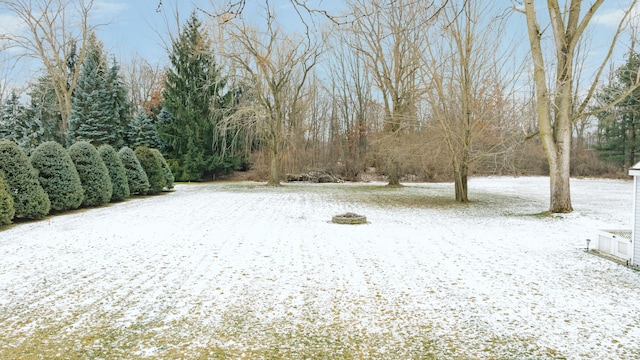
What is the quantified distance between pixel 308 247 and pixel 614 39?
10152mm

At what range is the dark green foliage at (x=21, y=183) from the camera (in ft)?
31.4

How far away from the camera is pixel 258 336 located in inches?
152

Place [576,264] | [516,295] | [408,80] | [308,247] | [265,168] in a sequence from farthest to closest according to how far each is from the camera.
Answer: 1. [265,168]
2. [408,80]
3. [308,247]
4. [576,264]
5. [516,295]

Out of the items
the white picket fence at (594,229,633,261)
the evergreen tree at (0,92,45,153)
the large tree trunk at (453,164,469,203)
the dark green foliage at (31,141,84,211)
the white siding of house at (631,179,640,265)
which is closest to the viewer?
the white siding of house at (631,179,640,265)

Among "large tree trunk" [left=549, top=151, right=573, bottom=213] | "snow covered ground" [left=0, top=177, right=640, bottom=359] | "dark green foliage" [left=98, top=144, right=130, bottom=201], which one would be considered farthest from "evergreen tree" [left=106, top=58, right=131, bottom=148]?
"large tree trunk" [left=549, top=151, right=573, bottom=213]

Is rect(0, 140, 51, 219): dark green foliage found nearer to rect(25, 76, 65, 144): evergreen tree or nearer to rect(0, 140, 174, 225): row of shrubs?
rect(0, 140, 174, 225): row of shrubs

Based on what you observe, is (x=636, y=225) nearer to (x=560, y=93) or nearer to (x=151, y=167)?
(x=560, y=93)

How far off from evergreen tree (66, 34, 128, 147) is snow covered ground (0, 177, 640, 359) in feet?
72.1

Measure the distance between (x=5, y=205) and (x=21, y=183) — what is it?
0.80 meters

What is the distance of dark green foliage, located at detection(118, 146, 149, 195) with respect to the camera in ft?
50.8

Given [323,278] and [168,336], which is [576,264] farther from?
[168,336]

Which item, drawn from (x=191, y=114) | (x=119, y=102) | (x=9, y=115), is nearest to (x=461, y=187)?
(x=191, y=114)

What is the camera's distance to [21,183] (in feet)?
31.6

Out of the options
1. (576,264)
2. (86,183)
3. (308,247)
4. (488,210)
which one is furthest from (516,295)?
(86,183)
